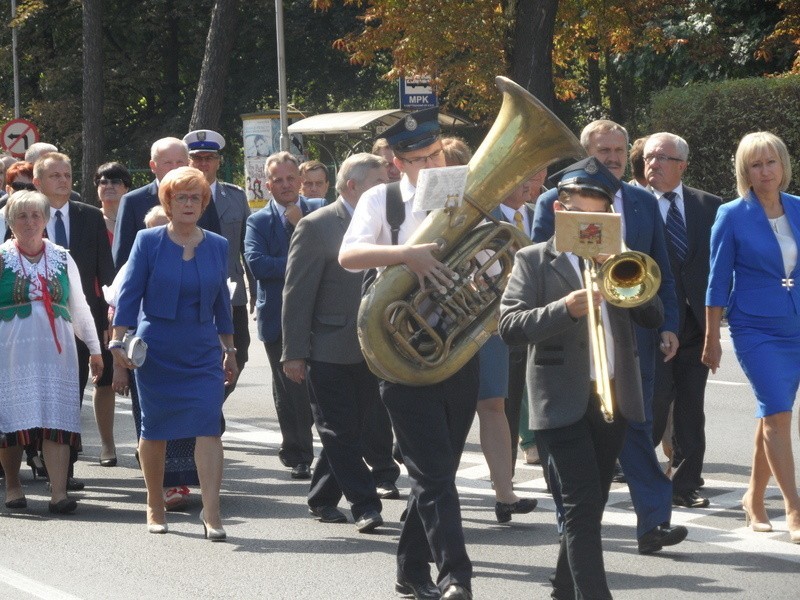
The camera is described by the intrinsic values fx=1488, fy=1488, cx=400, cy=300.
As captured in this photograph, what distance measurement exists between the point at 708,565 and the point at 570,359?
1.61 m

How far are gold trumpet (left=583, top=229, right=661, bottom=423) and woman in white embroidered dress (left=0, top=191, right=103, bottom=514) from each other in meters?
4.12

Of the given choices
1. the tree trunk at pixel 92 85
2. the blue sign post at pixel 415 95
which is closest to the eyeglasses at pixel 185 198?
the blue sign post at pixel 415 95

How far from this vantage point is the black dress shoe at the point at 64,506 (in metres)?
8.23

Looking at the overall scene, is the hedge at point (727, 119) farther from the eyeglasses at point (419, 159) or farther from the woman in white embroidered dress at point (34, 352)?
the eyeglasses at point (419, 159)

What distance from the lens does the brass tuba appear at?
234 inches

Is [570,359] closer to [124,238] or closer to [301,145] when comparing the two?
[124,238]

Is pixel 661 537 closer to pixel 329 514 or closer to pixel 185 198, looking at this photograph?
pixel 329 514

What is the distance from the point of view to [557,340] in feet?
18.3

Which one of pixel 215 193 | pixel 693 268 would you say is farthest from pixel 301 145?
pixel 693 268

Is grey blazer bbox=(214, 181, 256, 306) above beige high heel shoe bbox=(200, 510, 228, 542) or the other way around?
above

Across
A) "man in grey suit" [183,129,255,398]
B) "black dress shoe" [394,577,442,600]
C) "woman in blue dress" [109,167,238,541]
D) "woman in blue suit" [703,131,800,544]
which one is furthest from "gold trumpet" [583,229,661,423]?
"man in grey suit" [183,129,255,398]

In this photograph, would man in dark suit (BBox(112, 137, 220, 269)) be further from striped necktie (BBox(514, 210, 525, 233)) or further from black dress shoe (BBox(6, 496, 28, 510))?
striped necktie (BBox(514, 210, 525, 233))

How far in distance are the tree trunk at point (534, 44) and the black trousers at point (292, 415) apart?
10.9m

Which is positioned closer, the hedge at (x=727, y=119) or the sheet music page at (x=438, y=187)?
the sheet music page at (x=438, y=187)
